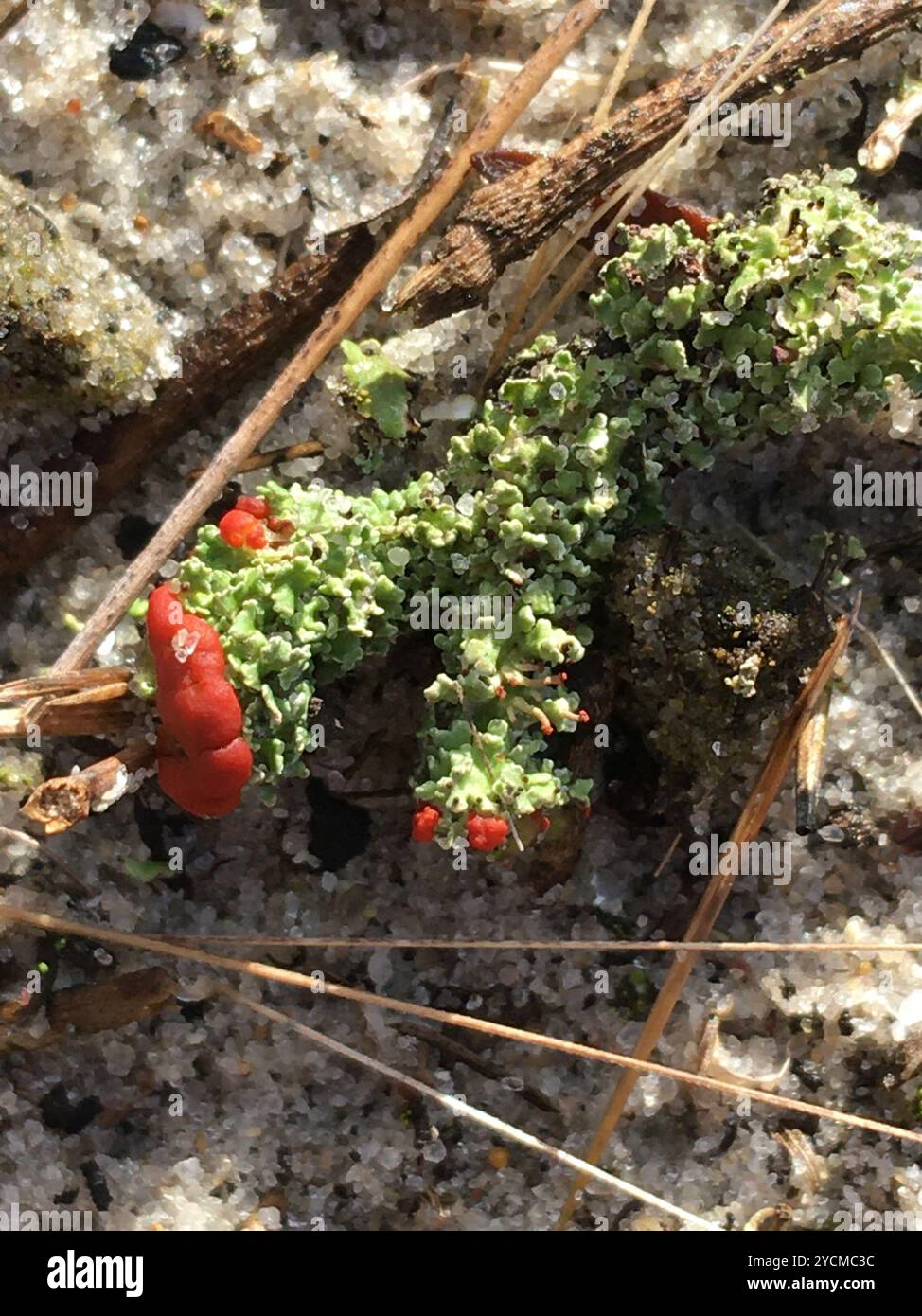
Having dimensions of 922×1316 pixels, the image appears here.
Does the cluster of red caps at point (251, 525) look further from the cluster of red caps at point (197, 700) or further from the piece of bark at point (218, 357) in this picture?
the piece of bark at point (218, 357)

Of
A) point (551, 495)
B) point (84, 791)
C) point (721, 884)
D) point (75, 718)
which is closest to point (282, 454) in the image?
point (551, 495)

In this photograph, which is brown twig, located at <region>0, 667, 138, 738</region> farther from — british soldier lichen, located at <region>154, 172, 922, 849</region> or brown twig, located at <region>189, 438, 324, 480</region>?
brown twig, located at <region>189, 438, 324, 480</region>

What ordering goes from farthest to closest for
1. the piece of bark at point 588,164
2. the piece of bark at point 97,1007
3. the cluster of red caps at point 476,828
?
the piece of bark at point 97,1007, the piece of bark at point 588,164, the cluster of red caps at point 476,828

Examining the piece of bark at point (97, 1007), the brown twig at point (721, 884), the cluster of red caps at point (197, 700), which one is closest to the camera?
the cluster of red caps at point (197, 700)

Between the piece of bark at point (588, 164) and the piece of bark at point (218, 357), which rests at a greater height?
the piece of bark at point (588, 164)

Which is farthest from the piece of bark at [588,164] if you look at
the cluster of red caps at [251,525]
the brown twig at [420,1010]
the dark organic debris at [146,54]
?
the brown twig at [420,1010]

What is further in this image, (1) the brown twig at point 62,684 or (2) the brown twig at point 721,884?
(2) the brown twig at point 721,884

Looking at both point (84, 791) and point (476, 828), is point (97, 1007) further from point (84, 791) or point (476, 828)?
point (476, 828)

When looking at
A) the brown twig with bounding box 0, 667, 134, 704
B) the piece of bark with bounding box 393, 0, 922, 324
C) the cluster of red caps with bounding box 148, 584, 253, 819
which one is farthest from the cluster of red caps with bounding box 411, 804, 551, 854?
the piece of bark with bounding box 393, 0, 922, 324
